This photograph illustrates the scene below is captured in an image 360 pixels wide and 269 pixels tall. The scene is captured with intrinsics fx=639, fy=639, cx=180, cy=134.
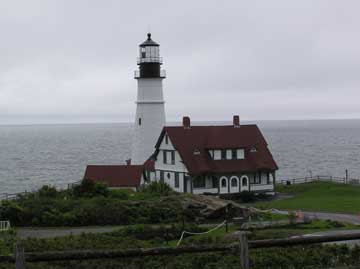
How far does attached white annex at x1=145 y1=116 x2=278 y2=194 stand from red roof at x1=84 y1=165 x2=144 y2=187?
2.68m

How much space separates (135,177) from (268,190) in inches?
431

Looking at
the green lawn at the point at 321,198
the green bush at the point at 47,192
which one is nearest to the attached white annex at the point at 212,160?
the green lawn at the point at 321,198

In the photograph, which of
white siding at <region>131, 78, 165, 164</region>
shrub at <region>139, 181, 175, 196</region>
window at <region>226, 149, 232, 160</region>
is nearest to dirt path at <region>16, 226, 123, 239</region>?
shrub at <region>139, 181, 175, 196</region>

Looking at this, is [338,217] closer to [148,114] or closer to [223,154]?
[223,154]

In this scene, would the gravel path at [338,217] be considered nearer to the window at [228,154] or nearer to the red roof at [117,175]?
the window at [228,154]

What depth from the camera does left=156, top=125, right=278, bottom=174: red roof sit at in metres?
→ 49.9

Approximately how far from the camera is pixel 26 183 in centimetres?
7262

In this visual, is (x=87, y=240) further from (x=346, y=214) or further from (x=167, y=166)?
(x=167, y=166)

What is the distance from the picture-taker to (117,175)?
49.5m

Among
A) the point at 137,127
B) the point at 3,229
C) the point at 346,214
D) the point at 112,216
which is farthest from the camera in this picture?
the point at 137,127

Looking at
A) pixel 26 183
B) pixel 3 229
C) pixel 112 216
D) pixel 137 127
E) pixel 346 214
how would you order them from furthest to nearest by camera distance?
pixel 26 183, pixel 137 127, pixel 346 214, pixel 112 216, pixel 3 229

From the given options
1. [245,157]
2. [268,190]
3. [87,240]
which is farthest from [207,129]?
[87,240]

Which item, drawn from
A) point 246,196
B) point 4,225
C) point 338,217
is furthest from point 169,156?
point 4,225

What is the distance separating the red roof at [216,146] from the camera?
49.9m
